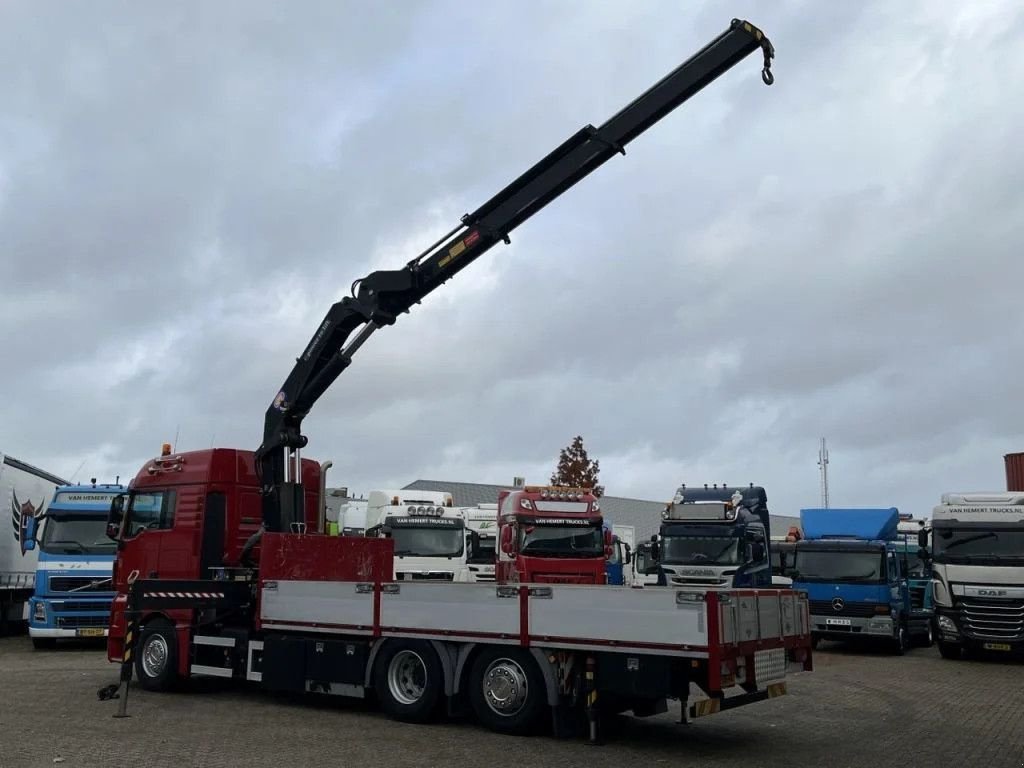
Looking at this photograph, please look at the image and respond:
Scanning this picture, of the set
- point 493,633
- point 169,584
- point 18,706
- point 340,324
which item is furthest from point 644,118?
point 18,706

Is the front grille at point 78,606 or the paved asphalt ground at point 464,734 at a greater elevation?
the front grille at point 78,606

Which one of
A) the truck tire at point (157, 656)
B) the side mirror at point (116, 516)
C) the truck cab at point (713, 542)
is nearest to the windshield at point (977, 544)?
the truck cab at point (713, 542)

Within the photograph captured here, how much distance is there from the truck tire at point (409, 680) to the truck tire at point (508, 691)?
19.3 inches

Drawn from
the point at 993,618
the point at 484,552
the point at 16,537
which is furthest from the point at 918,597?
the point at 16,537

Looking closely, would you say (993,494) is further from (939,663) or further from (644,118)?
(644,118)

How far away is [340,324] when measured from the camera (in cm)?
1473

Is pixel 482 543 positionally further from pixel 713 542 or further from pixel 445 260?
pixel 445 260

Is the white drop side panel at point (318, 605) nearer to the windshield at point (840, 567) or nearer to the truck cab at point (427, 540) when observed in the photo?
the truck cab at point (427, 540)

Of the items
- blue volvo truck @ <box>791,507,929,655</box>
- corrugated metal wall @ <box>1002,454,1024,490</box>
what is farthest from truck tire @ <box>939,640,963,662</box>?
corrugated metal wall @ <box>1002,454,1024,490</box>

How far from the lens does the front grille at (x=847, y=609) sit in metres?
21.1

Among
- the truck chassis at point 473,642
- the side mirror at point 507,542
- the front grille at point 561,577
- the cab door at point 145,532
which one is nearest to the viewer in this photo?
the truck chassis at point 473,642

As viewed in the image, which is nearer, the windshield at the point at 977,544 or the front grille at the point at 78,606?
the windshield at the point at 977,544

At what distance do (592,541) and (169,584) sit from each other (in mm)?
10235

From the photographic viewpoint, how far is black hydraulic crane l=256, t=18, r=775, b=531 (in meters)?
12.2
